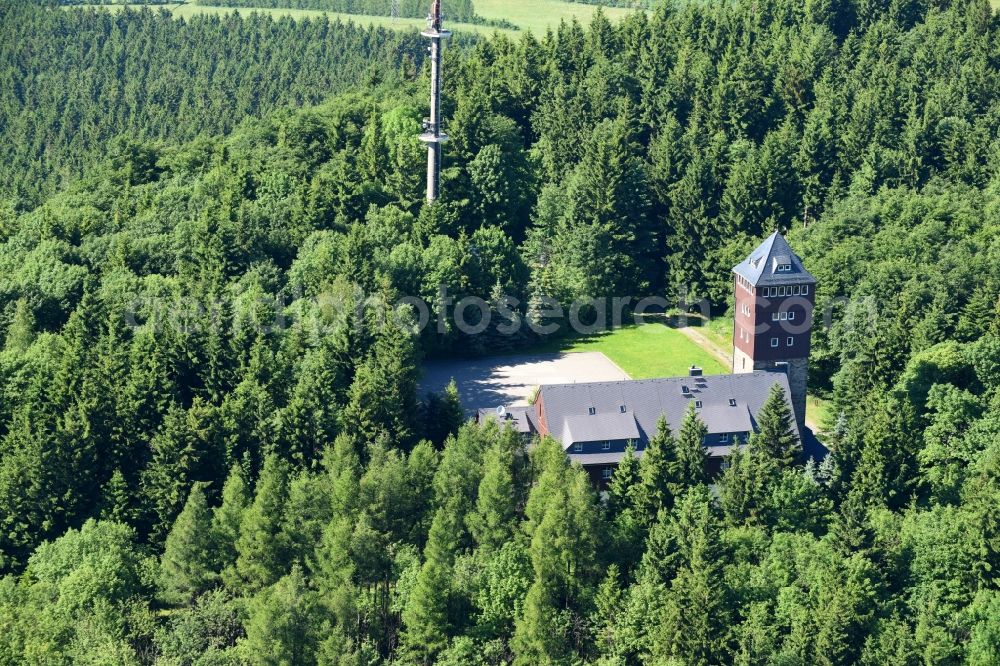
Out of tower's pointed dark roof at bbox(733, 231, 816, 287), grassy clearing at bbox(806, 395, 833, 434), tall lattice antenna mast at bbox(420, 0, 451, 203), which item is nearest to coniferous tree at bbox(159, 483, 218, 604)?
tower's pointed dark roof at bbox(733, 231, 816, 287)

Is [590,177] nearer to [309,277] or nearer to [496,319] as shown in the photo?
[496,319]

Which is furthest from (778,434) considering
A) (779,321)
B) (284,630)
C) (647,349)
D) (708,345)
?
(284,630)

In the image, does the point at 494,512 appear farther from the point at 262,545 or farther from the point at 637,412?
the point at 262,545

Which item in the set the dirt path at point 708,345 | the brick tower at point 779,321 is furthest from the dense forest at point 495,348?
the dirt path at point 708,345

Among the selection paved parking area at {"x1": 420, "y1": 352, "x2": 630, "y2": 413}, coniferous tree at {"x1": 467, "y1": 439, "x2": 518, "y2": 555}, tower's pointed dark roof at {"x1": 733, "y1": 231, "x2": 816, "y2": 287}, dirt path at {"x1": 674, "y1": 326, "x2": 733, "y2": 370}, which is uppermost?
tower's pointed dark roof at {"x1": 733, "y1": 231, "x2": 816, "y2": 287}

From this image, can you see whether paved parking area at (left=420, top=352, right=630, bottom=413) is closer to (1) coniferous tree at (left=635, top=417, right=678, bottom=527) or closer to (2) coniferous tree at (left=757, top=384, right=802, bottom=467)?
(1) coniferous tree at (left=635, top=417, right=678, bottom=527)

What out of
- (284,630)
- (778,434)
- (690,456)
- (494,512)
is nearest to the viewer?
(284,630)
